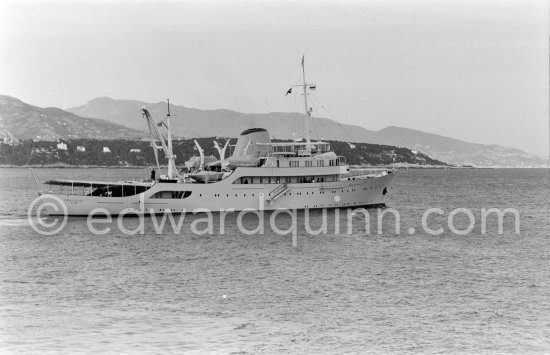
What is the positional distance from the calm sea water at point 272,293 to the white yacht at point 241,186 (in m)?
8.56

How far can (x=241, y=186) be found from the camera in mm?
57656

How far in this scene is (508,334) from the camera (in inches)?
888

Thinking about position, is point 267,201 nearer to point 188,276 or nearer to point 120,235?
point 120,235

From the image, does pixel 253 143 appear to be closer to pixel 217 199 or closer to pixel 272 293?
pixel 217 199

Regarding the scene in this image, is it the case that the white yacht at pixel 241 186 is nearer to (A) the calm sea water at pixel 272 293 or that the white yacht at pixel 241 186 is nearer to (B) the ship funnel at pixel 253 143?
(B) the ship funnel at pixel 253 143

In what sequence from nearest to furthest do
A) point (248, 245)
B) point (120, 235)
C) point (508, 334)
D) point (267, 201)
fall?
point (508, 334) → point (248, 245) → point (120, 235) → point (267, 201)

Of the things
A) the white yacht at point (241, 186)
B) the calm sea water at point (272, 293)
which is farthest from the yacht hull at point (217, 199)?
the calm sea water at point (272, 293)

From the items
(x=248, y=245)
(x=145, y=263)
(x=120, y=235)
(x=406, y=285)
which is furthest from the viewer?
(x=120, y=235)

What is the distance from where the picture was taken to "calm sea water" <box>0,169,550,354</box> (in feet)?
70.3

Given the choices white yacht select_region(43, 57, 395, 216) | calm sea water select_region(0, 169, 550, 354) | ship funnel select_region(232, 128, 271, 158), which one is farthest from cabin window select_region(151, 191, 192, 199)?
calm sea water select_region(0, 169, 550, 354)

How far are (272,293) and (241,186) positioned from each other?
1177 inches

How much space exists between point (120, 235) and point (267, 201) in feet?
53.5

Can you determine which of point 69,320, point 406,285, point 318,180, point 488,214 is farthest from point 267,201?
point 69,320

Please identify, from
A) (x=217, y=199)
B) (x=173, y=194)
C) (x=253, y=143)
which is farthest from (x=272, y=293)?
(x=253, y=143)
